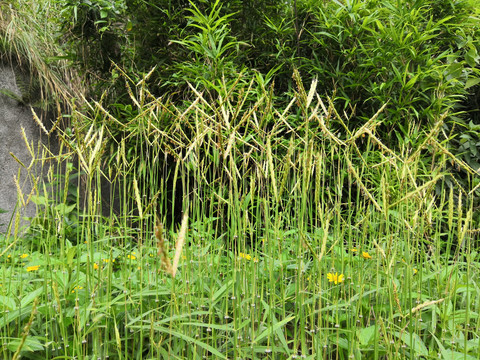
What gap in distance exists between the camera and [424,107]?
2.19m

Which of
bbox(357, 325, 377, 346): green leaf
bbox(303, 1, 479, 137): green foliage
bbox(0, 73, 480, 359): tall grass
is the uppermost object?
bbox(303, 1, 479, 137): green foliage

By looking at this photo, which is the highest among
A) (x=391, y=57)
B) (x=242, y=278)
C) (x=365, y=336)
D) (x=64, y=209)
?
(x=391, y=57)

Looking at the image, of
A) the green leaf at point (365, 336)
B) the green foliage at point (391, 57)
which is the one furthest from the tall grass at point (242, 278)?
the green foliage at point (391, 57)

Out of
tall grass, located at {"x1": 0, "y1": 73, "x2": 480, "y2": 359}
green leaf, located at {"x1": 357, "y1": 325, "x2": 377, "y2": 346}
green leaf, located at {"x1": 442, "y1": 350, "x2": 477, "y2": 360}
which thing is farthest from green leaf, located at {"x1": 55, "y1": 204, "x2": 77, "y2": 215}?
green leaf, located at {"x1": 442, "y1": 350, "x2": 477, "y2": 360}

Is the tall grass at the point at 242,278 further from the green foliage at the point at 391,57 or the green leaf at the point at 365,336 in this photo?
the green foliage at the point at 391,57

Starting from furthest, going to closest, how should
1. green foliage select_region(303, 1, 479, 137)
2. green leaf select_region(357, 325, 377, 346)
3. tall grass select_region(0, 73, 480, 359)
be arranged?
green foliage select_region(303, 1, 479, 137)
green leaf select_region(357, 325, 377, 346)
tall grass select_region(0, 73, 480, 359)

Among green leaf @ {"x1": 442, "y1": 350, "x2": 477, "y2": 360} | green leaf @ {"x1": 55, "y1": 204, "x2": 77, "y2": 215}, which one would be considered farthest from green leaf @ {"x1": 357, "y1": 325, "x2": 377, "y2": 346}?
green leaf @ {"x1": 55, "y1": 204, "x2": 77, "y2": 215}

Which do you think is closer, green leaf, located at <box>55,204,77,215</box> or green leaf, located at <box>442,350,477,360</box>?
green leaf, located at <box>55,204,77,215</box>

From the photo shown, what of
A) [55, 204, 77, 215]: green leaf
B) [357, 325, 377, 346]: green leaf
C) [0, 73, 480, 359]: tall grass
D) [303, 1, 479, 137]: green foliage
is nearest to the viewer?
[55, 204, 77, 215]: green leaf

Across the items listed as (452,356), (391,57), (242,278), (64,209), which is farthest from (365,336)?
(391,57)

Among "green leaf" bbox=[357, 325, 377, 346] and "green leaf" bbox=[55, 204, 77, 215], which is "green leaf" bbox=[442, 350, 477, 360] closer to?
"green leaf" bbox=[357, 325, 377, 346]

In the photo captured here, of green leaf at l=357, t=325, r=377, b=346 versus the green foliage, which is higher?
the green foliage

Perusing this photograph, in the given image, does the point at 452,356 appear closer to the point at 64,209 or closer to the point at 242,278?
the point at 242,278

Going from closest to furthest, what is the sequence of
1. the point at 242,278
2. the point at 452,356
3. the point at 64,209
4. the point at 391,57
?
the point at 64,209
the point at 452,356
the point at 242,278
the point at 391,57
